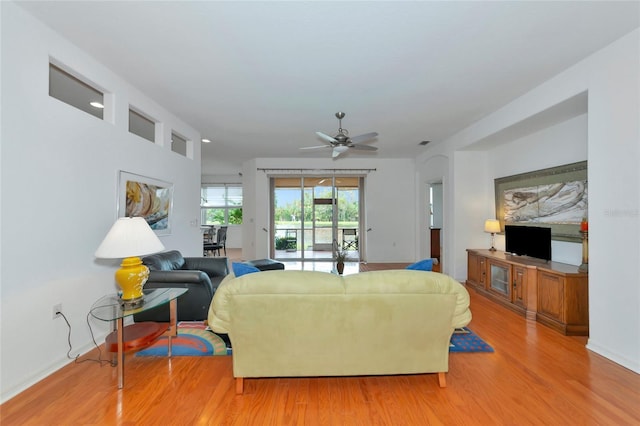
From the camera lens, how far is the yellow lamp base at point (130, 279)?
2.32 m

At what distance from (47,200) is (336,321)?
2506mm

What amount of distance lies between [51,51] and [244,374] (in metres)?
3.03

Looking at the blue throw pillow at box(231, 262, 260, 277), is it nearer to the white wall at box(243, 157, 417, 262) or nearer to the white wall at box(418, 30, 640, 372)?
the white wall at box(418, 30, 640, 372)

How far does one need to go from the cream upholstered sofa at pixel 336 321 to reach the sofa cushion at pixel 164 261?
5.71 feet

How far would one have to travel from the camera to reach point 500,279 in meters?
4.17

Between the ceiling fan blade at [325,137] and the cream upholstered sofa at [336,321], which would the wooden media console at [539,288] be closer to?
the cream upholstered sofa at [336,321]

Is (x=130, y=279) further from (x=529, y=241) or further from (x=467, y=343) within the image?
(x=529, y=241)

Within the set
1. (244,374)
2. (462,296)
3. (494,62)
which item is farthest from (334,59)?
(244,374)

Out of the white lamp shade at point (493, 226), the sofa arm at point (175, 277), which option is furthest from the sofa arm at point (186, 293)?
the white lamp shade at point (493, 226)

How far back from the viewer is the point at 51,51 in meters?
2.37

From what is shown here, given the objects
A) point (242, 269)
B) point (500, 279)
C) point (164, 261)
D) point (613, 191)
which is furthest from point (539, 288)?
point (164, 261)

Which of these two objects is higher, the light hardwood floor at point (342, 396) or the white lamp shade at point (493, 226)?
the white lamp shade at point (493, 226)

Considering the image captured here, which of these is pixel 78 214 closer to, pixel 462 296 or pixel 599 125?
pixel 462 296

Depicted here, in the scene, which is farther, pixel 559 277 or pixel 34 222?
pixel 559 277
